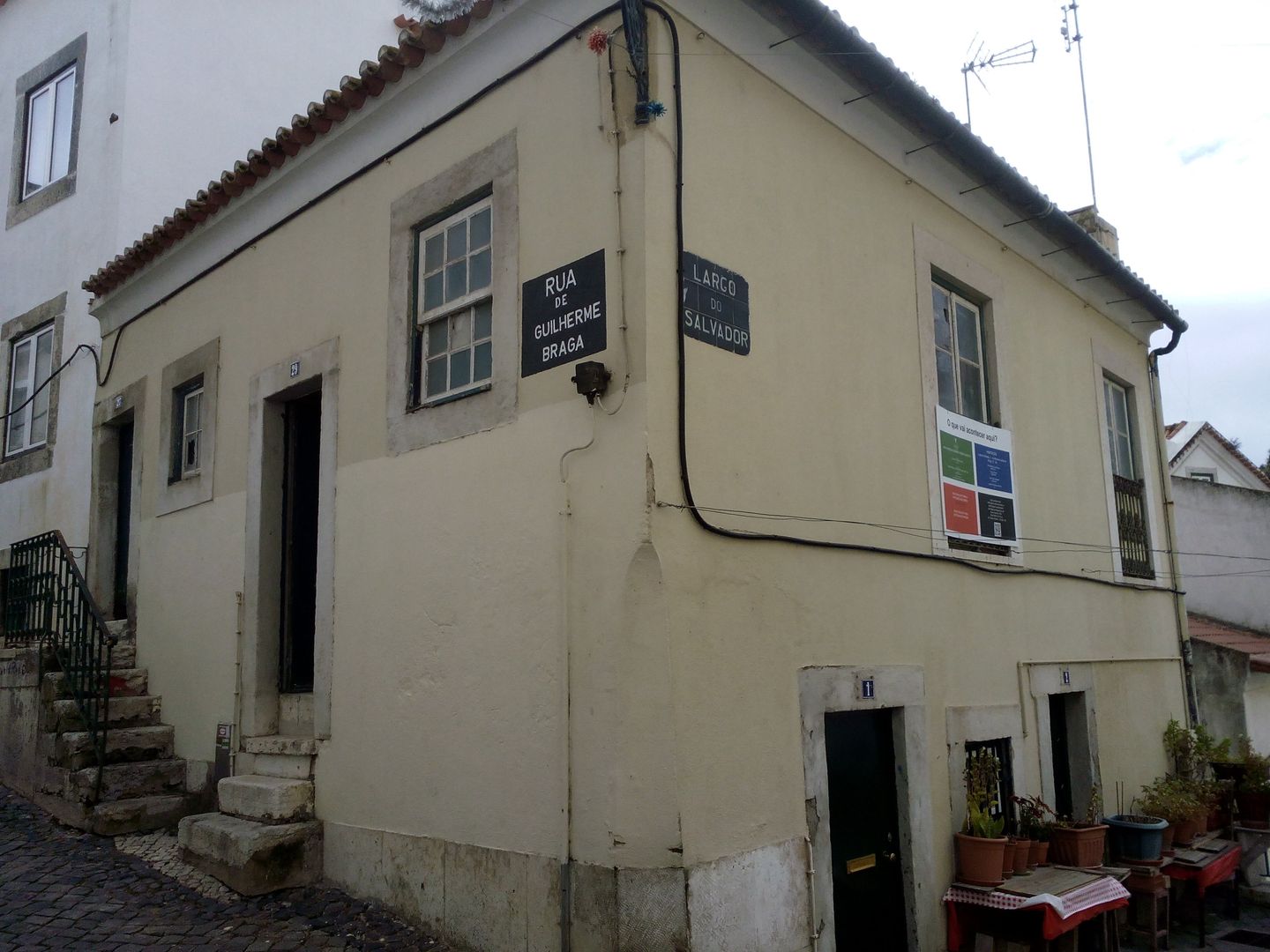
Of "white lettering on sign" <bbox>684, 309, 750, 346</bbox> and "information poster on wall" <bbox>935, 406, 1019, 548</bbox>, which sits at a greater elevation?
"white lettering on sign" <bbox>684, 309, 750, 346</bbox>

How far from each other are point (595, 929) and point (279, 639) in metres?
3.73

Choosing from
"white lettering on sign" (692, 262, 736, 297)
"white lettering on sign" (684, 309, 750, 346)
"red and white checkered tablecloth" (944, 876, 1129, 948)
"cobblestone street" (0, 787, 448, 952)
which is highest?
"white lettering on sign" (692, 262, 736, 297)

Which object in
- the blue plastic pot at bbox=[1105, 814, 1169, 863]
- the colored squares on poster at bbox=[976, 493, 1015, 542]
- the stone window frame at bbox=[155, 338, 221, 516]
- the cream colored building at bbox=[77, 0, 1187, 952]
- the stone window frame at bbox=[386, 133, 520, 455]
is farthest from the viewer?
the stone window frame at bbox=[155, 338, 221, 516]

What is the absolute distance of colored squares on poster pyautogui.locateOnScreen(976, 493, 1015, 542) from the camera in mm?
7309

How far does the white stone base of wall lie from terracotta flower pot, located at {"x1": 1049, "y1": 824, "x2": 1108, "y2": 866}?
8.82 feet

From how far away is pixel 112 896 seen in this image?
590 centimetres

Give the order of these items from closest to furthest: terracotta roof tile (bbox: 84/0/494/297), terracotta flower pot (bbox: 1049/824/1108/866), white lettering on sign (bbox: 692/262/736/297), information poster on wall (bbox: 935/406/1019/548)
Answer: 1. white lettering on sign (bbox: 692/262/736/297)
2. terracotta roof tile (bbox: 84/0/494/297)
3. terracotta flower pot (bbox: 1049/824/1108/866)
4. information poster on wall (bbox: 935/406/1019/548)

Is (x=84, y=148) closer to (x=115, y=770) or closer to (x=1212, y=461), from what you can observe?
(x=115, y=770)

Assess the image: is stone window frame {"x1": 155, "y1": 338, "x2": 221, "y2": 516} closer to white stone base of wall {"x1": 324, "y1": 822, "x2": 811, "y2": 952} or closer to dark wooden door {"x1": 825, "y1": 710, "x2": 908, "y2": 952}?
white stone base of wall {"x1": 324, "y1": 822, "x2": 811, "y2": 952}

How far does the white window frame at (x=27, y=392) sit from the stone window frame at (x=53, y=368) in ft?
0.10

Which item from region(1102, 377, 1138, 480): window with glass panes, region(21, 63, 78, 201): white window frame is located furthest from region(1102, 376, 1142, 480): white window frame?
region(21, 63, 78, 201): white window frame

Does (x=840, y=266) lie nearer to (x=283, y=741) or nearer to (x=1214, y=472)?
(x=283, y=741)

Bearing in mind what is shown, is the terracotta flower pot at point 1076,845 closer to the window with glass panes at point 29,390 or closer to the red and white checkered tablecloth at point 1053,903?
the red and white checkered tablecloth at point 1053,903

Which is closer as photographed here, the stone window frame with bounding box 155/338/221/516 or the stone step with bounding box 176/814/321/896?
the stone step with bounding box 176/814/321/896
